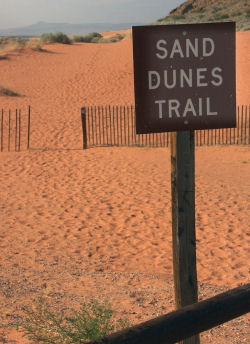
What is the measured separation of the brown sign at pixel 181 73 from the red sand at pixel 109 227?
2.34m

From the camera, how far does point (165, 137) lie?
14.7 m

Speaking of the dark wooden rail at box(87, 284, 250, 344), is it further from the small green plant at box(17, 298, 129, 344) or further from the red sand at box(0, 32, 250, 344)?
the red sand at box(0, 32, 250, 344)

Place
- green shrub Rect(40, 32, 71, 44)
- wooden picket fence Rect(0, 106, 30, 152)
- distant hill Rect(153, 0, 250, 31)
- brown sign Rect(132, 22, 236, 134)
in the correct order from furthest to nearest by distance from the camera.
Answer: distant hill Rect(153, 0, 250, 31), green shrub Rect(40, 32, 71, 44), wooden picket fence Rect(0, 106, 30, 152), brown sign Rect(132, 22, 236, 134)

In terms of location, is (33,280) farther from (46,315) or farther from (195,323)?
(195,323)

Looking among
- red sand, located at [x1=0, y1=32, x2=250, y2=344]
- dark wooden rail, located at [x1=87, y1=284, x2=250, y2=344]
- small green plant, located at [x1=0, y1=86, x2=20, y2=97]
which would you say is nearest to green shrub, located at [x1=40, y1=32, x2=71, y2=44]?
small green plant, located at [x1=0, y1=86, x2=20, y2=97]

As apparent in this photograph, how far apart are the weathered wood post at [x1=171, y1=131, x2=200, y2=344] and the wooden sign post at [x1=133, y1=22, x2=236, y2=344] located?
2.6 inches

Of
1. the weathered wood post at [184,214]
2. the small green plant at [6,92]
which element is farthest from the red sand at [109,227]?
the small green plant at [6,92]

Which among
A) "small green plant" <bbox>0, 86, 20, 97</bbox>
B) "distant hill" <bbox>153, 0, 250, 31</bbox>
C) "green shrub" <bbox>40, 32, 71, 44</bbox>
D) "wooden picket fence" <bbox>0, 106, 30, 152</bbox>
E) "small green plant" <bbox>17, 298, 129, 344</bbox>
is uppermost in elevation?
"distant hill" <bbox>153, 0, 250, 31</bbox>

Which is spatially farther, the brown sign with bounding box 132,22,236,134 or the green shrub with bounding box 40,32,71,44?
the green shrub with bounding box 40,32,71,44

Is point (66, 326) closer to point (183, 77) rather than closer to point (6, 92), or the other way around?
point (183, 77)

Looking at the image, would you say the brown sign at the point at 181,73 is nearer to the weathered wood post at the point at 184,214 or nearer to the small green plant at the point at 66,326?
the weathered wood post at the point at 184,214

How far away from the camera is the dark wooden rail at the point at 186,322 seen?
1961 millimetres

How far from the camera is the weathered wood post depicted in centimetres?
296

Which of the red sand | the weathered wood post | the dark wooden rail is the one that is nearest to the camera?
the dark wooden rail
